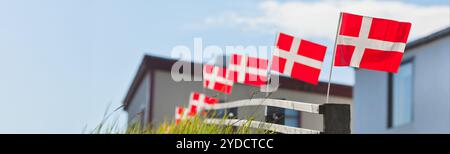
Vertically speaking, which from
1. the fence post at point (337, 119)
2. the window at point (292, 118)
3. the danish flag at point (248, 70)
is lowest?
the fence post at point (337, 119)

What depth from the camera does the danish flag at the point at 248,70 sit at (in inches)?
615

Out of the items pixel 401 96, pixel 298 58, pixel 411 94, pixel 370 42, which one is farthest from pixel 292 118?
pixel 370 42

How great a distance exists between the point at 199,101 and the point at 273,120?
979cm

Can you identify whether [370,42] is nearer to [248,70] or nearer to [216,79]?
[248,70]

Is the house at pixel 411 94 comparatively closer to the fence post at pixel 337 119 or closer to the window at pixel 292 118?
the window at pixel 292 118

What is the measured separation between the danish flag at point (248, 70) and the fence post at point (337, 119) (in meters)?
5.57

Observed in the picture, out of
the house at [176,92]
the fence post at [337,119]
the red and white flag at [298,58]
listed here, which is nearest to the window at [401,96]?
the house at [176,92]

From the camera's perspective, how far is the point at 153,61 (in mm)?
29484

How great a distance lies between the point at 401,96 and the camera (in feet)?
74.0

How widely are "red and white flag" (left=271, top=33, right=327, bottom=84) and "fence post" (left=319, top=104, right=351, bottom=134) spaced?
2.40 meters

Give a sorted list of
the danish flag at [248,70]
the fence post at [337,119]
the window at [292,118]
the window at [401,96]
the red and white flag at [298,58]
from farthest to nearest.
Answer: the window at [292,118] → the window at [401,96] → the danish flag at [248,70] → the red and white flag at [298,58] → the fence post at [337,119]

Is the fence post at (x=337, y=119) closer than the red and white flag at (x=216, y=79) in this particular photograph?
Yes

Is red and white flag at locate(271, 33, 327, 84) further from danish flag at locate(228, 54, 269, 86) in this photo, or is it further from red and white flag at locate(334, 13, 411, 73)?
danish flag at locate(228, 54, 269, 86)
